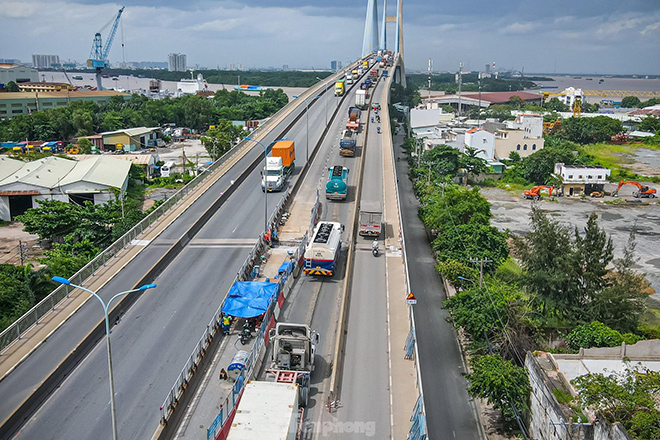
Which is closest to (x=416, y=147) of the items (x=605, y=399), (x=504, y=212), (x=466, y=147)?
(x=466, y=147)

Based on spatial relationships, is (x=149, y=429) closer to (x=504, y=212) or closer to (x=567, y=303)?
(x=567, y=303)

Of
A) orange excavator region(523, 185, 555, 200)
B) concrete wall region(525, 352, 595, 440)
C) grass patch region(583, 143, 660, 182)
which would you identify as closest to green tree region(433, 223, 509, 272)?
concrete wall region(525, 352, 595, 440)

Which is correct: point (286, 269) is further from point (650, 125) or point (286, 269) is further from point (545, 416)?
point (650, 125)

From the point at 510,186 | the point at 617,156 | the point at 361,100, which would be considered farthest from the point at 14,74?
the point at 617,156

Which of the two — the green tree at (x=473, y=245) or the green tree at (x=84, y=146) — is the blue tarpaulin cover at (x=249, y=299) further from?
the green tree at (x=84, y=146)

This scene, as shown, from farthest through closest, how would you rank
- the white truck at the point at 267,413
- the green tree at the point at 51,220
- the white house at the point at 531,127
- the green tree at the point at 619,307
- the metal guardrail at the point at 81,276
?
the white house at the point at 531,127, the green tree at the point at 51,220, the green tree at the point at 619,307, the metal guardrail at the point at 81,276, the white truck at the point at 267,413

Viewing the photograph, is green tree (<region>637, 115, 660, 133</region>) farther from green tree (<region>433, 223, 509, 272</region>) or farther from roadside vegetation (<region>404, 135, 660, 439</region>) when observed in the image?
roadside vegetation (<region>404, 135, 660, 439</region>)

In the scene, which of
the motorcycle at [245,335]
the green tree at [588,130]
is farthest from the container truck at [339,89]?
the motorcycle at [245,335]
